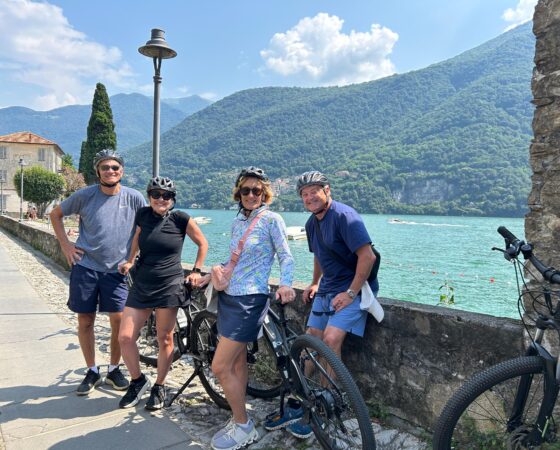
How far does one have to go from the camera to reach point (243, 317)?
301 cm

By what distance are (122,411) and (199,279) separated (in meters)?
1.22

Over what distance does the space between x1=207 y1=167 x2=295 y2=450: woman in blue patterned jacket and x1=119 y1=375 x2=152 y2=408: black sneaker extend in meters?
0.98

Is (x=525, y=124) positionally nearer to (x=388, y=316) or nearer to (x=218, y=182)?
(x=218, y=182)

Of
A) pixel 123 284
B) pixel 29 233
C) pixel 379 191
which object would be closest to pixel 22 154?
pixel 29 233

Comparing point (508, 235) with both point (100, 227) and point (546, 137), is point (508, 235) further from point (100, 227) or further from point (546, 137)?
point (100, 227)

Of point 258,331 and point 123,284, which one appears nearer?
point 258,331

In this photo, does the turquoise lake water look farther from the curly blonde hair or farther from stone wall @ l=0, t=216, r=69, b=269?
stone wall @ l=0, t=216, r=69, b=269

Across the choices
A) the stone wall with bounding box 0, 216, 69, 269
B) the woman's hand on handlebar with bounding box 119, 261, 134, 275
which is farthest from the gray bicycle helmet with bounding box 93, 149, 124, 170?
the stone wall with bounding box 0, 216, 69, 269

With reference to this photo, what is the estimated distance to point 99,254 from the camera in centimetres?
397

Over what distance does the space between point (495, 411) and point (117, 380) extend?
10.0 feet

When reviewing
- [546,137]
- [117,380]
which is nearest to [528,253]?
[546,137]

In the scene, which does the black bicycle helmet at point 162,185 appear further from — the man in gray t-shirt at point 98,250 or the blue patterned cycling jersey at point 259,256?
the blue patterned cycling jersey at point 259,256

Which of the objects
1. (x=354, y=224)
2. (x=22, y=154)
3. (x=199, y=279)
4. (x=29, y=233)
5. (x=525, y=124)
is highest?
(x=525, y=124)

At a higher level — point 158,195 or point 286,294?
point 158,195
